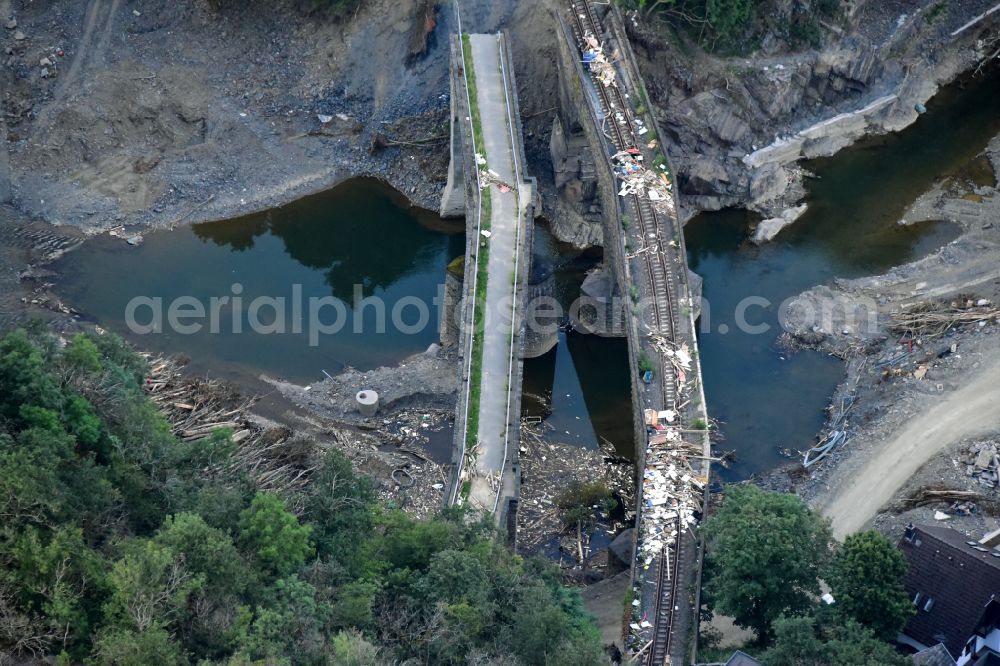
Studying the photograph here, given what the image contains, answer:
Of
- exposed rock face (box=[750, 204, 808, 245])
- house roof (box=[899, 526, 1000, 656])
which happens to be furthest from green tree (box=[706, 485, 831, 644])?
exposed rock face (box=[750, 204, 808, 245])

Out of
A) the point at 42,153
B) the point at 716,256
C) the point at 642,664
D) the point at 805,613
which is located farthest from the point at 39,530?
the point at 716,256

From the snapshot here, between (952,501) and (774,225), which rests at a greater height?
(774,225)

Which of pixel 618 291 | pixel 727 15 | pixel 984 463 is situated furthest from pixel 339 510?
pixel 727 15

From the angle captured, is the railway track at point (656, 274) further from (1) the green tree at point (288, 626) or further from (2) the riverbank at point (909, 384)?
(1) the green tree at point (288, 626)

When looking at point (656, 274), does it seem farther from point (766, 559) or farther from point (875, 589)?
point (875, 589)

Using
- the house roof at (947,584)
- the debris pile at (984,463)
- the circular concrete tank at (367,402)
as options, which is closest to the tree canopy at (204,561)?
the circular concrete tank at (367,402)

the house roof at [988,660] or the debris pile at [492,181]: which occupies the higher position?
the debris pile at [492,181]

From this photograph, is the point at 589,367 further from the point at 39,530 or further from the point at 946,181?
the point at 39,530
